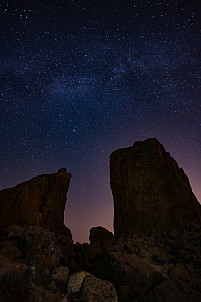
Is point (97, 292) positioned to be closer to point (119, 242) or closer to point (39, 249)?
point (39, 249)

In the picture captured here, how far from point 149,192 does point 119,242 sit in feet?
17.1

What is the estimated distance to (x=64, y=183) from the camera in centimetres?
2180

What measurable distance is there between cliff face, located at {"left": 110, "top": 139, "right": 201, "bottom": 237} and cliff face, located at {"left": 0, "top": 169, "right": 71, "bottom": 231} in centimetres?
660

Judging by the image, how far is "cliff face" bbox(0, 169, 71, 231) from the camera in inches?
617

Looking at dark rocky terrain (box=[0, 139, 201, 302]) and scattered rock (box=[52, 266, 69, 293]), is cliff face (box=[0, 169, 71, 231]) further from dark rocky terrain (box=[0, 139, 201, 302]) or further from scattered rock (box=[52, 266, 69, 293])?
scattered rock (box=[52, 266, 69, 293])

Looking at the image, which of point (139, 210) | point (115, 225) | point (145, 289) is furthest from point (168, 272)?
point (115, 225)

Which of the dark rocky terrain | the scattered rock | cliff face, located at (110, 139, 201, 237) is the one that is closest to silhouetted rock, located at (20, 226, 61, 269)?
the dark rocky terrain

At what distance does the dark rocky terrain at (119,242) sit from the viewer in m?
6.45

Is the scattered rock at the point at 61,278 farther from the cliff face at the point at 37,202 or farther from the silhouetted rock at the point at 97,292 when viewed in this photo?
the cliff face at the point at 37,202

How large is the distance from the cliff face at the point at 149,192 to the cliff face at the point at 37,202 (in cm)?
660

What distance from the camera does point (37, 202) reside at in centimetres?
1811

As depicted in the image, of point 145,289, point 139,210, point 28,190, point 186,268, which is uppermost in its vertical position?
point 28,190

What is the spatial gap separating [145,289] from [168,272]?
1.79 m

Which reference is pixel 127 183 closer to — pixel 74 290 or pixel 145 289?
pixel 145 289
